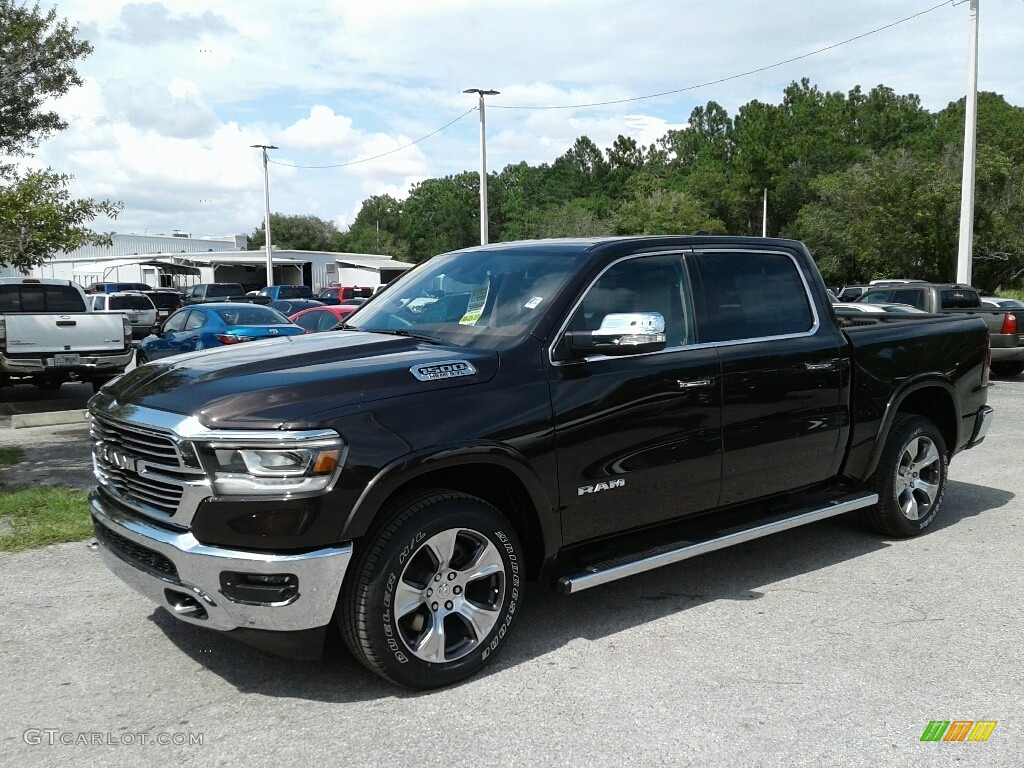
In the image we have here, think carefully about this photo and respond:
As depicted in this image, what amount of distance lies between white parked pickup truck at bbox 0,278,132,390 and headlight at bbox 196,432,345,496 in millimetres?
10048

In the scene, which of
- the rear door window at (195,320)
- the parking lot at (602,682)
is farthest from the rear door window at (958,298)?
the rear door window at (195,320)

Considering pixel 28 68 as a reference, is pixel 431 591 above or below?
below

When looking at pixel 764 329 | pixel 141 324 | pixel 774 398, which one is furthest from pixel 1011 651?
pixel 141 324

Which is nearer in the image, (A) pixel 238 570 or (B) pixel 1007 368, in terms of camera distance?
(A) pixel 238 570

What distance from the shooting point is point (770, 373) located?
5.03 metres

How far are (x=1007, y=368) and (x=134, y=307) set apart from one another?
81.6ft

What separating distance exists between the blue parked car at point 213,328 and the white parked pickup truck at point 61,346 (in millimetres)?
756

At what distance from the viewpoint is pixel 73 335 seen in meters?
12.5

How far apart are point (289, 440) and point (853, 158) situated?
247 feet

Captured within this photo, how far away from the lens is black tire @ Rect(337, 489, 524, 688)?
3639 mm

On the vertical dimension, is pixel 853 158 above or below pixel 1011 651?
above

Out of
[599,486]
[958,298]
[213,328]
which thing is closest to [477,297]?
[599,486]

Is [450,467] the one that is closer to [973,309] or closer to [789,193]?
[973,309]

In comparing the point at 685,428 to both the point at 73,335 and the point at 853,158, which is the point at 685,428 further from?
the point at 853,158
